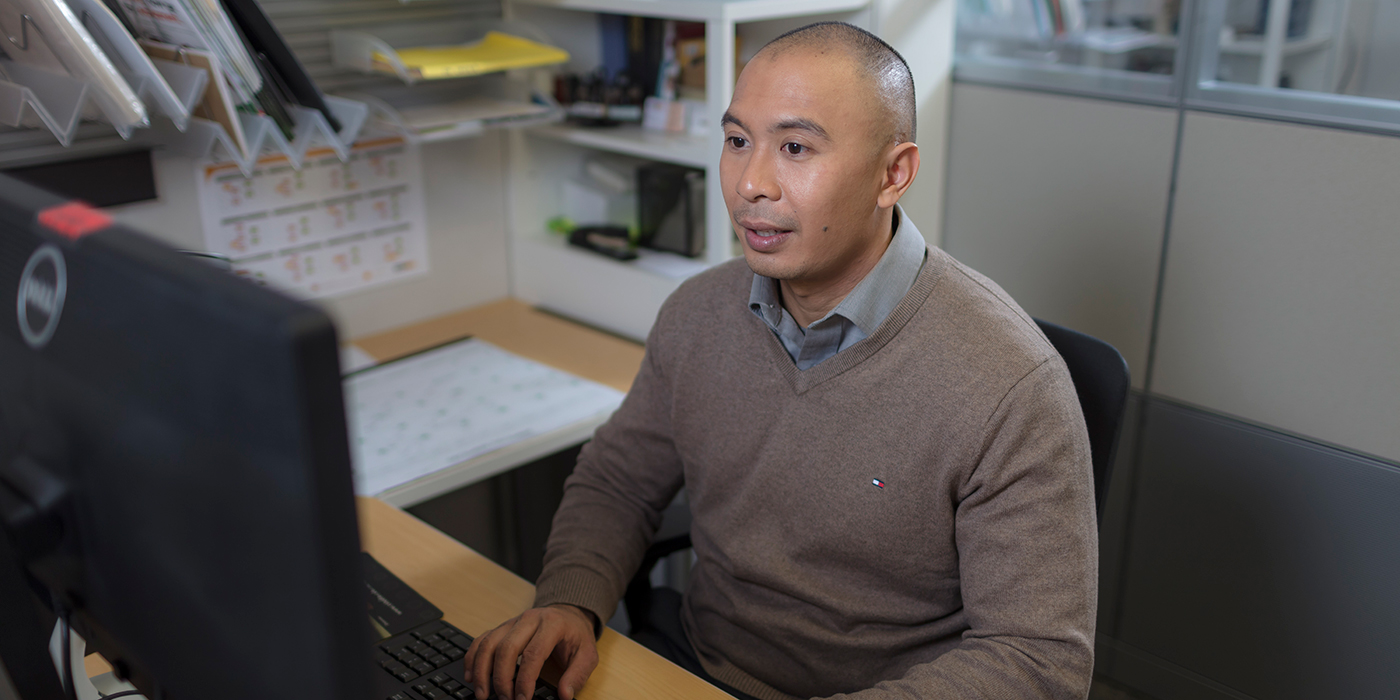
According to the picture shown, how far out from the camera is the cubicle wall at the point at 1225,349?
159 cm

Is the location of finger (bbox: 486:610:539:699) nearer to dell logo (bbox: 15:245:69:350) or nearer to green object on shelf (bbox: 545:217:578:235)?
dell logo (bbox: 15:245:69:350)

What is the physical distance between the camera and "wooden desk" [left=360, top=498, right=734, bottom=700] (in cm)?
102

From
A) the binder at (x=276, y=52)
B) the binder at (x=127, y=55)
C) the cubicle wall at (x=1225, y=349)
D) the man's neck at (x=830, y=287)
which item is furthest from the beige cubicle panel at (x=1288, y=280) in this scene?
the binder at (x=127, y=55)

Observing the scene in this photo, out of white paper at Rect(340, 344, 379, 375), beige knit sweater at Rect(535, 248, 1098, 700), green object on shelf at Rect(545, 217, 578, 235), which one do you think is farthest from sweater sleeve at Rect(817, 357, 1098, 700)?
green object on shelf at Rect(545, 217, 578, 235)

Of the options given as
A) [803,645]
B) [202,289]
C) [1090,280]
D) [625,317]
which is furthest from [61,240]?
[1090,280]

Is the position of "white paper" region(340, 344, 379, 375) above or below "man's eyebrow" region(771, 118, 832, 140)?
below

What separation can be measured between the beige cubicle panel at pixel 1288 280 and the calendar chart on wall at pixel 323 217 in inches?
56.8

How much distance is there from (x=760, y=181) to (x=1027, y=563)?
0.48m

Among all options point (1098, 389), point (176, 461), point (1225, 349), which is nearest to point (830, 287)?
point (1098, 389)

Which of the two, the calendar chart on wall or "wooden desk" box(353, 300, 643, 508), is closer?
"wooden desk" box(353, 300, 643, 508)

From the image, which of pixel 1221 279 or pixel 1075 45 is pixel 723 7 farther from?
pixel 1221 279

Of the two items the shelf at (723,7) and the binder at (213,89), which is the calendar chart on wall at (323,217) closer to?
the binder at (213,89)

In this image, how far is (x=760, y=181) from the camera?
113 cm

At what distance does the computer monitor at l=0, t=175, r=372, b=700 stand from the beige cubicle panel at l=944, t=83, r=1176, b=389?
1652mm
